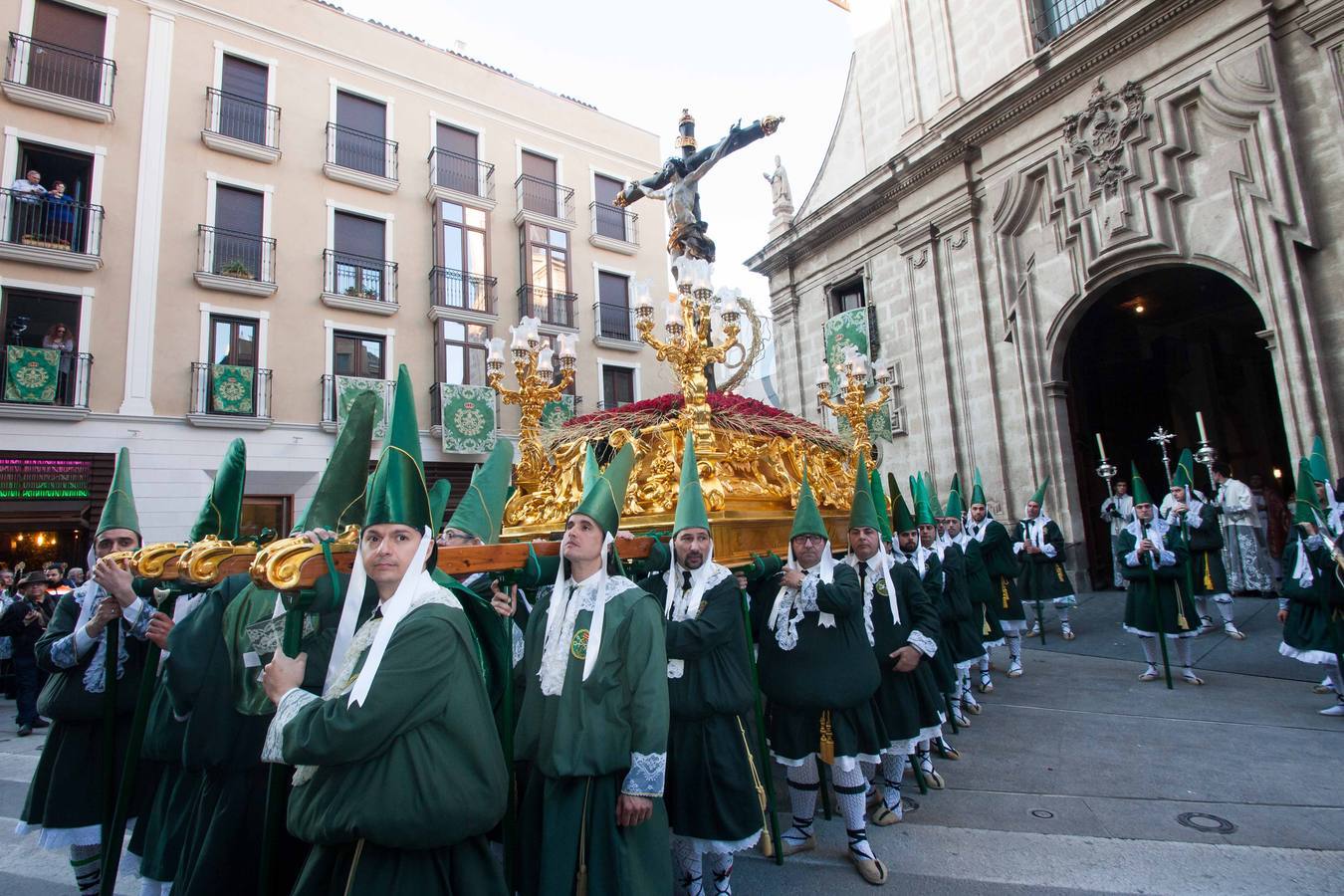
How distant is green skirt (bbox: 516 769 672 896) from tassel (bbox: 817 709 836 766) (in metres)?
1.23

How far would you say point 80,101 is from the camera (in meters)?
13.6

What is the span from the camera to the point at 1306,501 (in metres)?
6.05

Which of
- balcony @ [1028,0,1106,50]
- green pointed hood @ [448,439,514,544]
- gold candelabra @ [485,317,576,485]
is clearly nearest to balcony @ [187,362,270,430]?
gold candelabra @ [485,317,576,485]

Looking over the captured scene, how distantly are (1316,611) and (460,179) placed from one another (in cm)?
1889

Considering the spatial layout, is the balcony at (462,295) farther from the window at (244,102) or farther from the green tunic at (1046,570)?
the green tunic at (1046,570)

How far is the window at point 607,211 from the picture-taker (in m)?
20.8

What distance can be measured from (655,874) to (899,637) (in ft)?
7.68

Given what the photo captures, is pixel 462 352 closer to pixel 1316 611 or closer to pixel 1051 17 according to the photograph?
pixel 1051 17

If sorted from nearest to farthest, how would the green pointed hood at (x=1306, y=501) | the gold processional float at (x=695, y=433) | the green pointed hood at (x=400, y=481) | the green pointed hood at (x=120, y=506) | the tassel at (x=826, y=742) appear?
the green pointed hood at (x=400, y=481) < the green pointed hood at (x=120, y=506) < the tassel at (x=826, y=742) < the gold processional float at (x=695, y=433) < the green pointed hood at (x=1306, y=501)

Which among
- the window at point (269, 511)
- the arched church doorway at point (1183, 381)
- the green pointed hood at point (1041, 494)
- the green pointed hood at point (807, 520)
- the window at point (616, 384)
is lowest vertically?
the green pointed hood at point (807, 520)

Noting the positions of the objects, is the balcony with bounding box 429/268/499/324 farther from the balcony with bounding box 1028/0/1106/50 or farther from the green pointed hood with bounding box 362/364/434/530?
the green pointed hood with bounding box 362/364/434/530

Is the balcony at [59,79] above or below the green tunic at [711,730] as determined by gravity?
above

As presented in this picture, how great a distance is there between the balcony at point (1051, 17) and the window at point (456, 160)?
1330 cm

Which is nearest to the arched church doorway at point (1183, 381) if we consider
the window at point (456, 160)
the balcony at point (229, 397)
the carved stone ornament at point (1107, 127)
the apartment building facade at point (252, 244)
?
the carved stone ornament at point (1107, 127)
